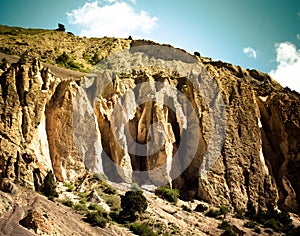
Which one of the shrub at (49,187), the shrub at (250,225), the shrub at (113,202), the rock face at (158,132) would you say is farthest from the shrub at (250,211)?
the shrub at (49,187)

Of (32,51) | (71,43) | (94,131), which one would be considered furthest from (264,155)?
(71,43)

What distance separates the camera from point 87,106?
126 feet

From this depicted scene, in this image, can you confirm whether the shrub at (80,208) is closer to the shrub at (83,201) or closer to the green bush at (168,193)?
the shrub at (83,201)

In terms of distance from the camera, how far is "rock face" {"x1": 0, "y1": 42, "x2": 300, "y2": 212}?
109ft

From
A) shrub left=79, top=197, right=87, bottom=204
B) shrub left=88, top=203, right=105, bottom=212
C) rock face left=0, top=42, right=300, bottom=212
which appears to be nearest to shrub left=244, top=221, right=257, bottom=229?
rock face left=0, top=42, right=300, bottom=212

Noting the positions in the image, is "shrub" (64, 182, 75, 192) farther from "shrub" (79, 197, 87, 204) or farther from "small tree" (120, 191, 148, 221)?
"small tree" (120, 191, 148, 221)

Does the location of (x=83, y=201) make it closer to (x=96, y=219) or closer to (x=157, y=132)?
(x=96, y=219)

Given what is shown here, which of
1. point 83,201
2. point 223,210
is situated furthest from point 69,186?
point 223,210

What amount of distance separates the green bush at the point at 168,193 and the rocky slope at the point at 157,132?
1720mm

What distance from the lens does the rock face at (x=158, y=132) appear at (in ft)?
109

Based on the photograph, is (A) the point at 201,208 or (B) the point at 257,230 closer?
(B) the point at 257,230

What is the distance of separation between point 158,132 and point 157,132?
0.11 metres

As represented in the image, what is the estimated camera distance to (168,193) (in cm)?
3647

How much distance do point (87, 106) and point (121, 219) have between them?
12767 millimetres
